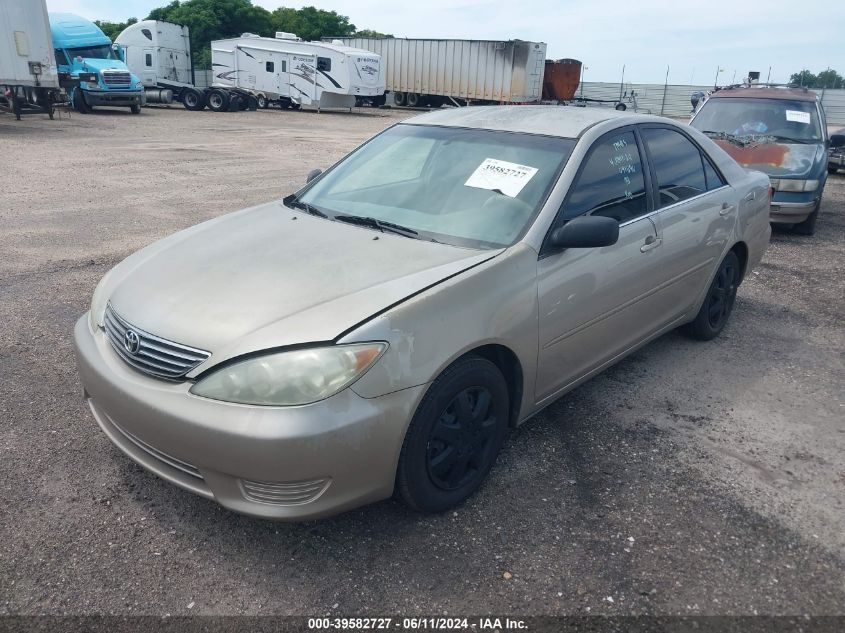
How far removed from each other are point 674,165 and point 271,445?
3.16 metres

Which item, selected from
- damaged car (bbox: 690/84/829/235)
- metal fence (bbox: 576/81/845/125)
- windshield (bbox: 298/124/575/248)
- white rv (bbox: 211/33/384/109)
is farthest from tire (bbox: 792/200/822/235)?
metal fence (bbox: 576/81/845/125)

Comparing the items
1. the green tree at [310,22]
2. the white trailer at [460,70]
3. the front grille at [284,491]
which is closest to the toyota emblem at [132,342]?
the front grille at [284,491]

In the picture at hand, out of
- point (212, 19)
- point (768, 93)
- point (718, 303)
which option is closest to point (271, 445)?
point (718, 303)

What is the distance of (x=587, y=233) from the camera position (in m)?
3.00

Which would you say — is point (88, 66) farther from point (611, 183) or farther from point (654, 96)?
point (654, 96)

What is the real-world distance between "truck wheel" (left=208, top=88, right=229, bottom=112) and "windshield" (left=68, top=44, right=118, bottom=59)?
5126mm

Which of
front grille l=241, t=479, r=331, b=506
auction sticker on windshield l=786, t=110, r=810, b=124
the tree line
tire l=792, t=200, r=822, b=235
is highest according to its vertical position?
the tree line

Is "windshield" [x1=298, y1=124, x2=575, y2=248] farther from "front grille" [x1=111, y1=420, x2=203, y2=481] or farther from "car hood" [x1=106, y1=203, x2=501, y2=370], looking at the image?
"front grille" [x1=111, y1=420, x2=203, y2=481]

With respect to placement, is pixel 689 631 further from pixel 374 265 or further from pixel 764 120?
pixel 764 120

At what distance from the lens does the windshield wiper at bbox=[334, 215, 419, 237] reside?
3186 millimetres

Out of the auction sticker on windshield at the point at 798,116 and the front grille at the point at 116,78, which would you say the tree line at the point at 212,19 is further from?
the auction sticker on windshield at the point at 798,116

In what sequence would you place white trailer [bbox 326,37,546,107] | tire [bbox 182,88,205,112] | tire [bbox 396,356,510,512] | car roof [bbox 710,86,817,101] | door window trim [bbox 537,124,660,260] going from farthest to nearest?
white trailer [bbox 326,37,546,107] → tire [bbox 182,88,205,112] → car roof [bbox 710,86,817,101] → door window trim [bbox 537,124,660,260] → tire [bbox 396,356,510,512]

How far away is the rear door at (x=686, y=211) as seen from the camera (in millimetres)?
3969

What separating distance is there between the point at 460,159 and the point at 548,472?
65.9 inches
